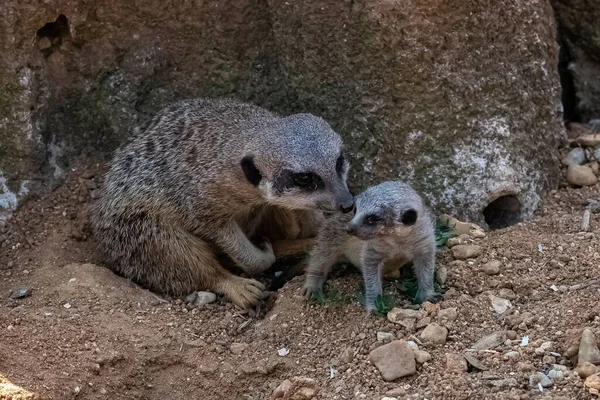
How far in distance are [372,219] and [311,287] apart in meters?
0.50

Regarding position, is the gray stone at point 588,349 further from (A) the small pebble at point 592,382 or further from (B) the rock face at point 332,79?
(B) the rock face at point 332,79

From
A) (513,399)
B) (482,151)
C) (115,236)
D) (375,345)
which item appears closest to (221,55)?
(115,236)

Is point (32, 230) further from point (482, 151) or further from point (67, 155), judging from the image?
point (482, 151)

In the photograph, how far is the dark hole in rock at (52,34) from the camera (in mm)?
4238

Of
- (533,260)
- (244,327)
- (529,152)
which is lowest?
(244,327)

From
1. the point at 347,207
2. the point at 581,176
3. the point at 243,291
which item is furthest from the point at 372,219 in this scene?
the point at 581,176

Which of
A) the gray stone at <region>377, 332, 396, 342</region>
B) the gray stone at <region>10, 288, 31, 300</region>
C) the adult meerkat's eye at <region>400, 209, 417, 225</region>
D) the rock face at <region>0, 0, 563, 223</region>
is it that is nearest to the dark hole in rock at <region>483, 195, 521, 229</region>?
the rock face at <region>0, 0, 563, 223</region>

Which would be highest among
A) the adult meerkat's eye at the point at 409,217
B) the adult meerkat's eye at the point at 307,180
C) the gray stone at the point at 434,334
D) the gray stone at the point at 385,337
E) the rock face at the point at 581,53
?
the rock face at the point at 581,53

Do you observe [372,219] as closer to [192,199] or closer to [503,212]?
[192,199]

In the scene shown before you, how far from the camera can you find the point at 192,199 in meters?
4.06

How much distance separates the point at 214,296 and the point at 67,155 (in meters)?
1.04

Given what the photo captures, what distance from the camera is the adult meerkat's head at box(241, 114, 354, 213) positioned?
3.61 metres

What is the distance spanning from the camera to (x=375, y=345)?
11.1 ft

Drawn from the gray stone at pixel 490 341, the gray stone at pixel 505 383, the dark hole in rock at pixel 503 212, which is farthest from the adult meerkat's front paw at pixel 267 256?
the gray stone at pixel 505 383
